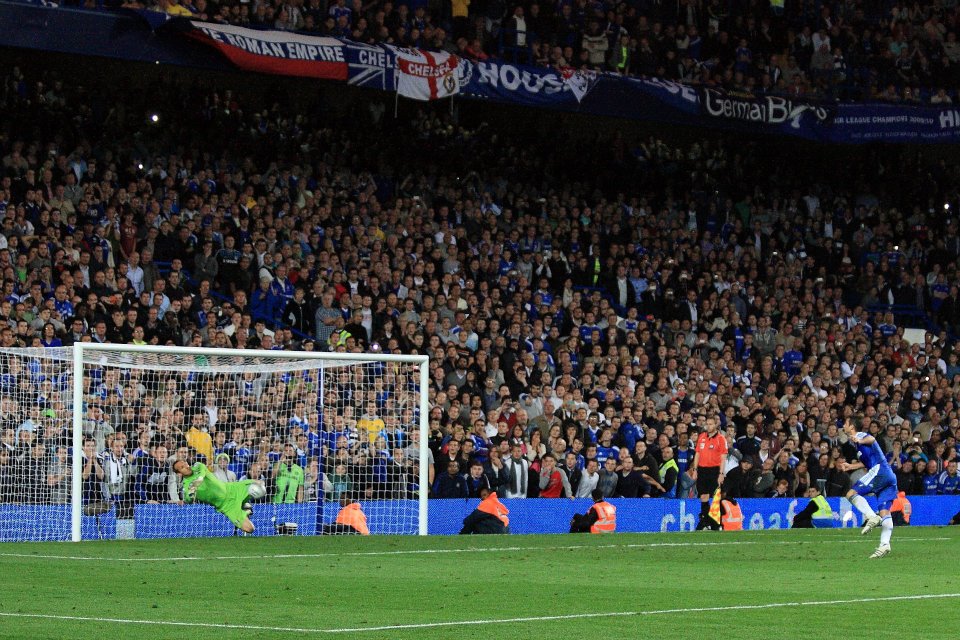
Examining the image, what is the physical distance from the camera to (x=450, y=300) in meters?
25.5

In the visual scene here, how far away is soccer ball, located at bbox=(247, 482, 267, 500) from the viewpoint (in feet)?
62.6

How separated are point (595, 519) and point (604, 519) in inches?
5.4

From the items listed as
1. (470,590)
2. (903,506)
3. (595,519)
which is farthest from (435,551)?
(903,506)

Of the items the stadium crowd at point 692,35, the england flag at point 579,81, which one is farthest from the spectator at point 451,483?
the england flag at point 579,81

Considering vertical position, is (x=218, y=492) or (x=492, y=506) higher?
(x=218, y=492)

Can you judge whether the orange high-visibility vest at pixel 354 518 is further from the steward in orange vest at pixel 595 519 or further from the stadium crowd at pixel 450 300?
the steward in orange vest at pixel 595 519

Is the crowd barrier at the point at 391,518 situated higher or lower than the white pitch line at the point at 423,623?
lower

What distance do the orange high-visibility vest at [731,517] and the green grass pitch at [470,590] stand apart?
14.7 ft

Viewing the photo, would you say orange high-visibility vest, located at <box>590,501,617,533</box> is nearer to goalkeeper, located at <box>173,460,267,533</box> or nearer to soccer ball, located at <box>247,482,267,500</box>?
soccer ball, located at <box>247,482,267,500</box>

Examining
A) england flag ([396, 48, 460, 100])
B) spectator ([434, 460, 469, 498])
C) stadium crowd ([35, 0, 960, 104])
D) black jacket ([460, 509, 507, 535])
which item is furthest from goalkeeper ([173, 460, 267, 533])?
england flag ([396, 48, 460, 100])

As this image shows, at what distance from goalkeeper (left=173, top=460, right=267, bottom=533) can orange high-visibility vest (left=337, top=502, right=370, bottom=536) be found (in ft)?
4.60

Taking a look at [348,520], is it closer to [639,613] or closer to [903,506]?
[639,613]

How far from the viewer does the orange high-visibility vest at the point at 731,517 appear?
23250mm

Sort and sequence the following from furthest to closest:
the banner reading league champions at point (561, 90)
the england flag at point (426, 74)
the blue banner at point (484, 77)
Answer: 1. the england flag at point (426, 74)
2. the banner reading league champions at point (561, 90)
3. the blue banner at point (484, 77)
